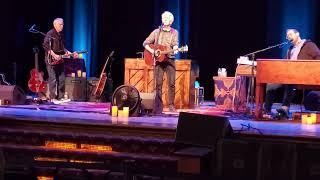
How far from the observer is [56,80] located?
12.5m

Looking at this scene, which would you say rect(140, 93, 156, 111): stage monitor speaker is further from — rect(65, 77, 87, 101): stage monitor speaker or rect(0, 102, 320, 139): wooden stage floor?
rect(65, 77, 87, 101): stage monitor speaker

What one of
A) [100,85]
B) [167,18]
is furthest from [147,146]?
[100,85]

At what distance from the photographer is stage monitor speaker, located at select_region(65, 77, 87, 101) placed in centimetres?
1325

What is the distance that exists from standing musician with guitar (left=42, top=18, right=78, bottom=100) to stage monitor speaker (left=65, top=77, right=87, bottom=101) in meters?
0.65

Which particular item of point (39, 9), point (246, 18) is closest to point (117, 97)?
point (246, 18)

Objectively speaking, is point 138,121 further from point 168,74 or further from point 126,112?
point 168,74

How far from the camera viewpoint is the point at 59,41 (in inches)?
489

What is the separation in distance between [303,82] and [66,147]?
3718 millimetres

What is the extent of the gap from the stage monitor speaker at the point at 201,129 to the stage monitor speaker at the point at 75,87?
6.31 m

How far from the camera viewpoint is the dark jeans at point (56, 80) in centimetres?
1228

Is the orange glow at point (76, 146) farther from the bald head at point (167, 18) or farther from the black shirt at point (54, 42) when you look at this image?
the black shirt at point (54, 42)

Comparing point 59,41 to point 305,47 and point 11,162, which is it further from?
point 11,162

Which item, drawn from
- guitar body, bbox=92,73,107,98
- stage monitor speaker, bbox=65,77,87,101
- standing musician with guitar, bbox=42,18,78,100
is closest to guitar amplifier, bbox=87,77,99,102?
stage monitor speaker, bbox=65,77,87,101

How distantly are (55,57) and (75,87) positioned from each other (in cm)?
131
